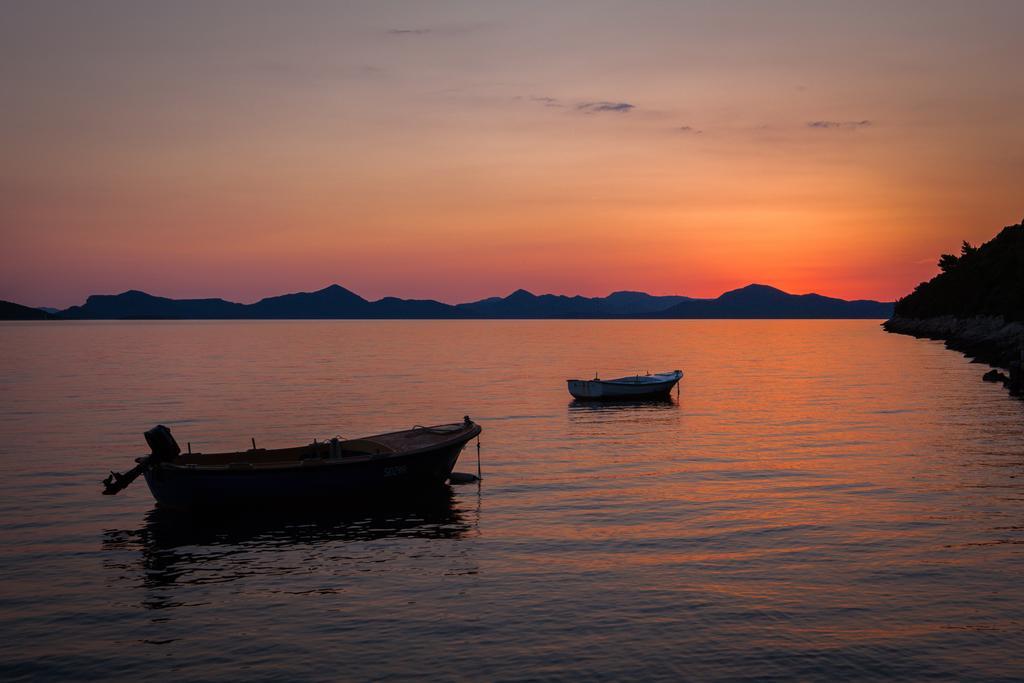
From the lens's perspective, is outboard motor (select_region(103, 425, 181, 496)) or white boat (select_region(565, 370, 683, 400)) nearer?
outboard motor (select_region(103, 425, 181, 496))

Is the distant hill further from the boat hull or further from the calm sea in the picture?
the boat hull

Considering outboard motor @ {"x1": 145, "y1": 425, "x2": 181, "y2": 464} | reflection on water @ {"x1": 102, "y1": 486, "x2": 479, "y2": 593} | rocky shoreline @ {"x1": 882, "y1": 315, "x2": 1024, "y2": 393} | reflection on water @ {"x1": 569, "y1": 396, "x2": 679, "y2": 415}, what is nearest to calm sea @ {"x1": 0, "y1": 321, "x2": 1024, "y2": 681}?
reflection on water @ {"x1": 102, "y1": 486, "x2": 479, "y2": 593}

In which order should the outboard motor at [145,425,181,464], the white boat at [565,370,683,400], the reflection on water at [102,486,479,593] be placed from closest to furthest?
the reflection on water at [102,486,479,593] → the outboard motor at [145,425,181,464] → the white boat at [565,370,683,400]

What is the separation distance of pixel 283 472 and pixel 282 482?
37 centimetres

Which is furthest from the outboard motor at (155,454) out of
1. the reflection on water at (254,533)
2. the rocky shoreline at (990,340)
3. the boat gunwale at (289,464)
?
the rocky shoreline at (990,340)

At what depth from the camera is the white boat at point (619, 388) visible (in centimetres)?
6275

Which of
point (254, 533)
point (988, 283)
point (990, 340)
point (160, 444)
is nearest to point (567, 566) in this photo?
point (254, 533)

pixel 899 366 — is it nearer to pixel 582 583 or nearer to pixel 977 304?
pixel 977 304

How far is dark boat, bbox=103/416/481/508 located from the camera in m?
26.4

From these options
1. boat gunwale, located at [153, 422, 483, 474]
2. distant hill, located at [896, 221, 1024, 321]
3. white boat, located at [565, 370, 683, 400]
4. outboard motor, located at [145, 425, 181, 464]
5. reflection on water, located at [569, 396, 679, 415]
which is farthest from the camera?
distant hill, located at [896, 221, 1024, 321]

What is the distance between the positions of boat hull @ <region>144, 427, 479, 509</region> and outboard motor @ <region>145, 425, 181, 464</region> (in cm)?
49

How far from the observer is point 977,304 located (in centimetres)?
13225

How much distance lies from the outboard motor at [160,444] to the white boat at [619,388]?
128 ft

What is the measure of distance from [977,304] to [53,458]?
13445cm
